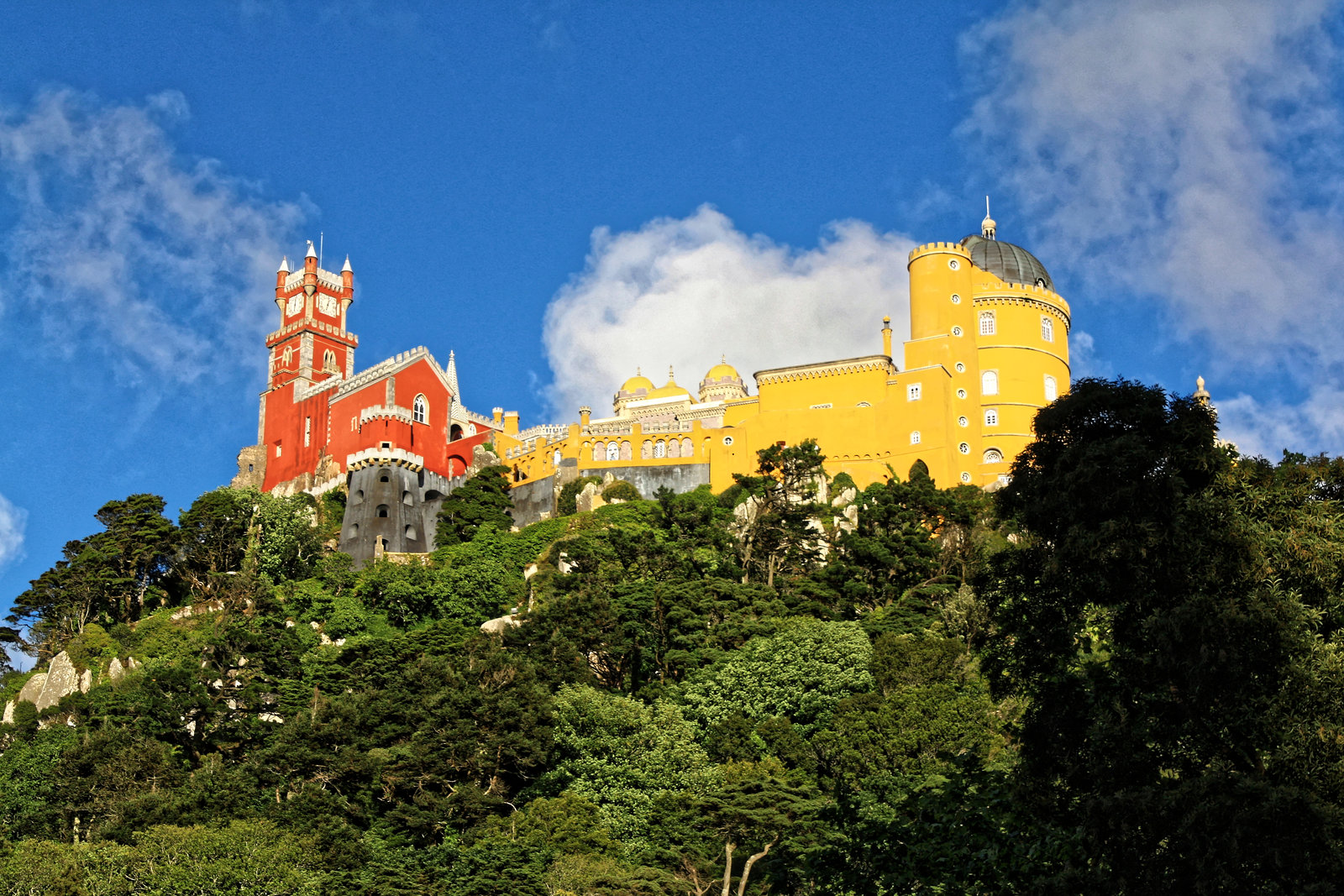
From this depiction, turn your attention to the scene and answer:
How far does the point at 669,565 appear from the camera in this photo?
56.2 metres

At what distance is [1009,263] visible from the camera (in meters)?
71.0

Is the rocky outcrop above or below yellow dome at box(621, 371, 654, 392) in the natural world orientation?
below

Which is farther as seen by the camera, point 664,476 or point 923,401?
point 664,476

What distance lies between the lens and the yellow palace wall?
6456 centimetres

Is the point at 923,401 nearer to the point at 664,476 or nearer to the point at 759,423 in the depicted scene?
the point at 759,423

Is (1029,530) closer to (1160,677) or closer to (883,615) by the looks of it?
(1160,677)

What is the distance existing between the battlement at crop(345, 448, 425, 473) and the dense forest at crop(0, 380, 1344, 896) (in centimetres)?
280

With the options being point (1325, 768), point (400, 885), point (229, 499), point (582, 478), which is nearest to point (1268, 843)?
point (1325, 768)

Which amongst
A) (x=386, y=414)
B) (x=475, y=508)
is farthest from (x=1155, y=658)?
(x=386, y=414)

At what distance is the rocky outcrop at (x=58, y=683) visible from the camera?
58531 mm

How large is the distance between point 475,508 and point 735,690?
25.1 m

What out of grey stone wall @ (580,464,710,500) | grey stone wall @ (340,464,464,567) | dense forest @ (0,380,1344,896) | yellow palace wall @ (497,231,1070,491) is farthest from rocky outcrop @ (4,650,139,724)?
grey stone wall @ (580,464,710,500)

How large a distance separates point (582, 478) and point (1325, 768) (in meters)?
48.1

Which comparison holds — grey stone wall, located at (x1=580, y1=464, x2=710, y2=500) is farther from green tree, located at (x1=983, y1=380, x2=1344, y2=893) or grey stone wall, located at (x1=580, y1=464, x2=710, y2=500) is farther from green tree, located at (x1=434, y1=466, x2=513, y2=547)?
green tree, located at (x1=983, y1=380, x2=1344, y2=893)
